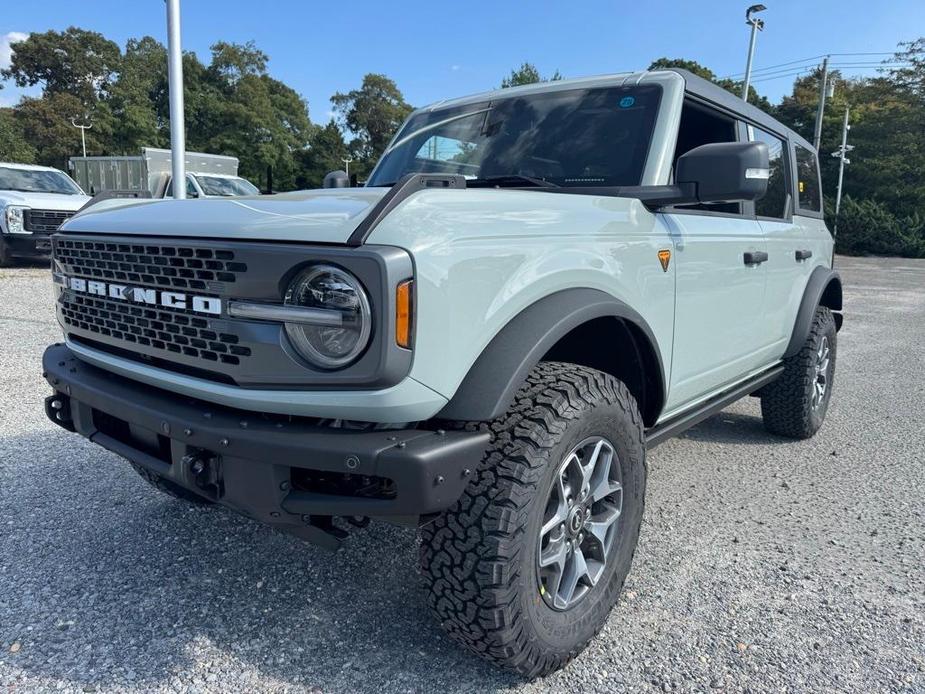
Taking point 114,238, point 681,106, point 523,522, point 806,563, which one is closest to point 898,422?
point 806,563

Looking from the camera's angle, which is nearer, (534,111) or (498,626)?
(498,626)

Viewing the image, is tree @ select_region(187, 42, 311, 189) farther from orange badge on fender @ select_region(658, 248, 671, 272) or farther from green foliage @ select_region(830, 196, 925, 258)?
orange badge on fender @ select_region(658, 248, 671, 272)

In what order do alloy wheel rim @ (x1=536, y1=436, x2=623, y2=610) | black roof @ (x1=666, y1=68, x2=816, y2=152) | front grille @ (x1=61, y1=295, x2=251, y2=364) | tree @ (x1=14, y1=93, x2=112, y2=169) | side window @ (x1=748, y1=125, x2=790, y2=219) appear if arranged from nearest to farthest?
front grille @ (x1=61, y1=295, x2=251, y2=364)
alloy wheel rim @ (x1=536, y1=436, x2=623, y2=610)
black roof @ (x1=666, y1=68, x2=816, y2=152)
side window @ (x1=748, y1=125, x2=790, y2=219)
tree @ (x1=14, y1=93, x2=112, y2=169)

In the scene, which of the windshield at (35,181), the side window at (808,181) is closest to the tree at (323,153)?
the windshield at (35,181)

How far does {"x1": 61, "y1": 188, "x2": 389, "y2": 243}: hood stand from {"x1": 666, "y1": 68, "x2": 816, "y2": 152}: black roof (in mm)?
1785

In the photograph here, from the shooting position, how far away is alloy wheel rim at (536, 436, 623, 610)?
82.0 inches

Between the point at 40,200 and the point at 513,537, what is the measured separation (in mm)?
12377

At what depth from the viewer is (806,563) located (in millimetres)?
2844

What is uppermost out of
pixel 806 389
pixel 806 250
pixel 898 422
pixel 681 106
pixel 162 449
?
pixel 681 106

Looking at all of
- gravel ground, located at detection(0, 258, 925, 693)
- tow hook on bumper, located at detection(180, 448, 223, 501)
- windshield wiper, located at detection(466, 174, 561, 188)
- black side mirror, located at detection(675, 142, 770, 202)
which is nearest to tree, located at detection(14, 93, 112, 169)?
gravel ground, located at detection(0, 258, 925, 693)

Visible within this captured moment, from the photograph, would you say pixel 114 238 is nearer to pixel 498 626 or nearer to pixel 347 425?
pixel 347 425

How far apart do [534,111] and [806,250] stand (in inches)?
84.4

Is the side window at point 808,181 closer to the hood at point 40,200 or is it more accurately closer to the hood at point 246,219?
the hood at point 246,219

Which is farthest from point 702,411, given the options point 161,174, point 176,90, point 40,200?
point 161,174
